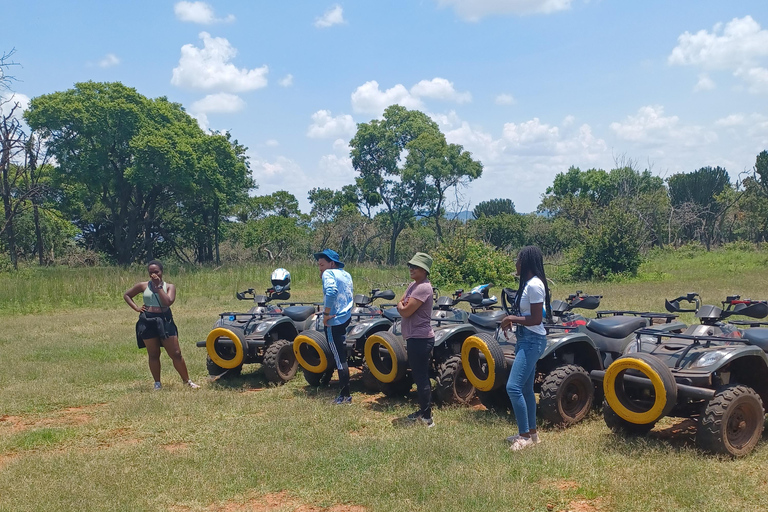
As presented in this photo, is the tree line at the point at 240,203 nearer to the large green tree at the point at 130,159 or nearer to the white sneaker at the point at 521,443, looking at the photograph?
the large green tree at the point at 130,159

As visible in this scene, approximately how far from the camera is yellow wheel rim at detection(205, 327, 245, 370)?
8.09 m

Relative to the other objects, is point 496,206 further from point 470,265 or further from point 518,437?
point 518,437

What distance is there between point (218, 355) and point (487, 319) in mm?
3392

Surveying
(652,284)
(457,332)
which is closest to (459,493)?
(457,332)

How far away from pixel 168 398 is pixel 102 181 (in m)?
25.5

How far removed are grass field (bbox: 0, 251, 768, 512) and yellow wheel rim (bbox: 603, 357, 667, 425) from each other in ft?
0.98

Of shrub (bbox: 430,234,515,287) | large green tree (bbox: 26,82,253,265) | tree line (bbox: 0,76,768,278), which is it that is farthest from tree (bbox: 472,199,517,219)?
shrub (bbox: 430,234,515,287)

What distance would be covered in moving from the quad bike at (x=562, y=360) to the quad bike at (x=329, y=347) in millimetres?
1606

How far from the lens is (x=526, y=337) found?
541 centimetres

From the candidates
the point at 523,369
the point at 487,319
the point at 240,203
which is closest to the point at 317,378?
the point at 487,319

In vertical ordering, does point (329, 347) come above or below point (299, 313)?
below

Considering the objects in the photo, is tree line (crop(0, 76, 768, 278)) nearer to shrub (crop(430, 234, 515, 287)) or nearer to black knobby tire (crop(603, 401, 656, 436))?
shrub (crop(430, 234, 515, 287))

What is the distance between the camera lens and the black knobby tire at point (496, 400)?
668 centimetres

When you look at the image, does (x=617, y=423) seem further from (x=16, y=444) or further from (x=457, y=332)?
(x=16, y=444)
